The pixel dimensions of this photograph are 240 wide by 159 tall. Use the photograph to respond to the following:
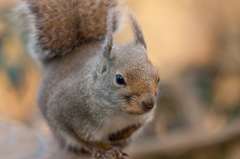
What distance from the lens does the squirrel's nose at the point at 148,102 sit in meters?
1.12

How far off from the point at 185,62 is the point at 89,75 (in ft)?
7.61

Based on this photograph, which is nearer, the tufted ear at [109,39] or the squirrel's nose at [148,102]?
the squirrel's nose at [148,102]

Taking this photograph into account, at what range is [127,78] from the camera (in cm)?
118

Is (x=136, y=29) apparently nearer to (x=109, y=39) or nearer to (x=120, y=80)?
(x=109, y=39)

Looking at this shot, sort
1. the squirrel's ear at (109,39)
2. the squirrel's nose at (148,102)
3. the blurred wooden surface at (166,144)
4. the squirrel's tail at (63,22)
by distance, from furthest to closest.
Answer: the blurred wooden surface at (166,144) < the squirrel's tail at (63,22) < the squirrel's ear at (109,39) < the squirrel's nose at (148,102)

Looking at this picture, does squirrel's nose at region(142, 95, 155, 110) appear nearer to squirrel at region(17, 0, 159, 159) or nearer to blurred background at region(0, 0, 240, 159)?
squirrel at region(17, 0, 159, 159)

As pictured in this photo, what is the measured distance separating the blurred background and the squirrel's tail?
153 cm

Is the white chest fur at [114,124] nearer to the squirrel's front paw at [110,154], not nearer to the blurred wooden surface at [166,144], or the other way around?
the squirrel's front paw at [110,154]

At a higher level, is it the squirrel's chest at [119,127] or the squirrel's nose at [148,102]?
the squirrel's nose at [148,102]

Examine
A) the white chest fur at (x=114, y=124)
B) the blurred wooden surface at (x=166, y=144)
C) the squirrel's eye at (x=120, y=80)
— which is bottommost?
the blurred wooden surface at (x=166, y=144)

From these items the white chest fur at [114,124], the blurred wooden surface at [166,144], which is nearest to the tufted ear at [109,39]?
the white chest fur at [114,124]

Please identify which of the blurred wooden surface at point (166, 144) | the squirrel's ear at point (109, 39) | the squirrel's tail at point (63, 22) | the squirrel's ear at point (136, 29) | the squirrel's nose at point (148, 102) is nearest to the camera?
the squirrel's nose at point (148, 102)

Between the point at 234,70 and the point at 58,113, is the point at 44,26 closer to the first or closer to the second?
the point at 58,113

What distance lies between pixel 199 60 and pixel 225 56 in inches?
11.9
